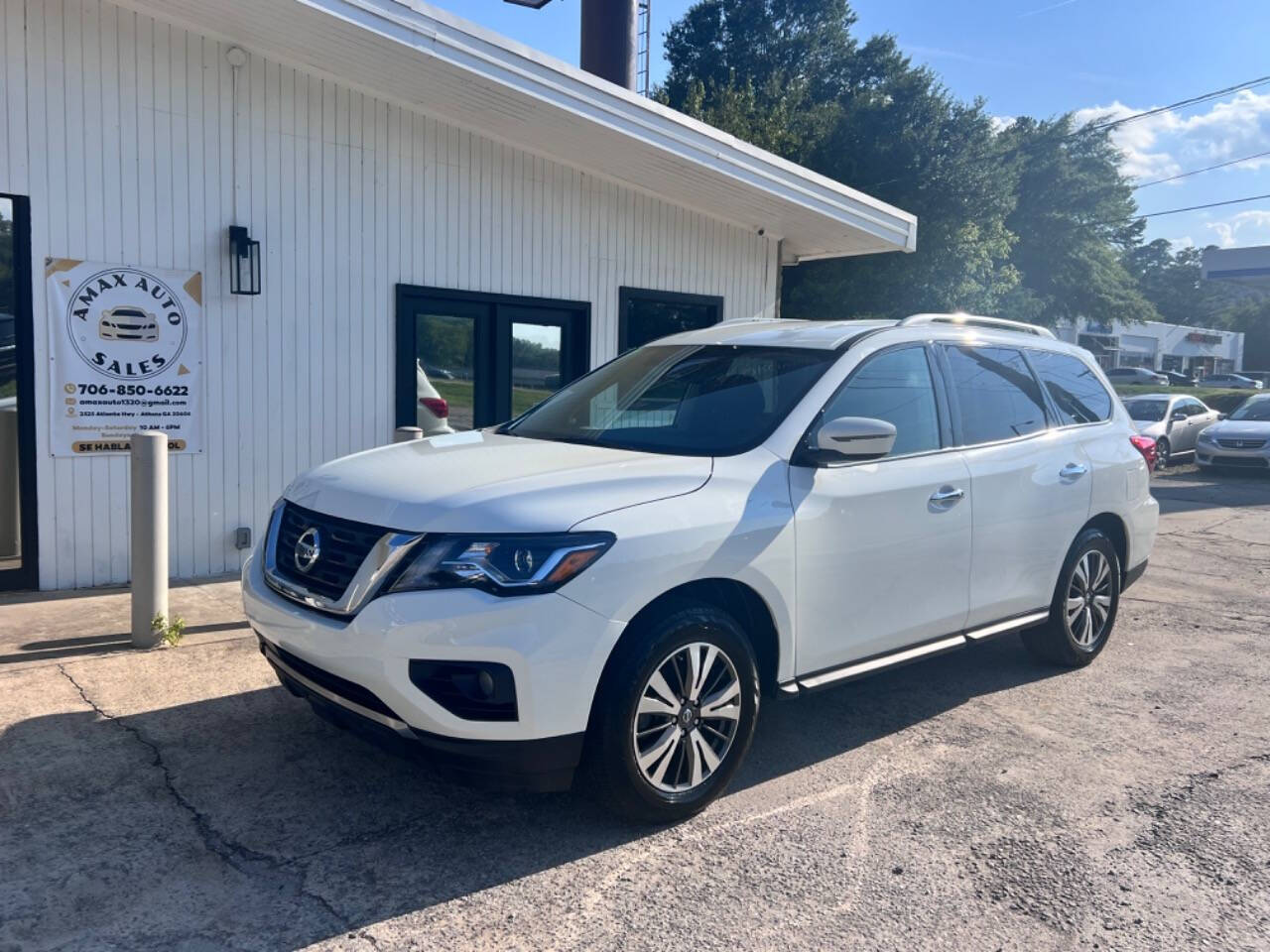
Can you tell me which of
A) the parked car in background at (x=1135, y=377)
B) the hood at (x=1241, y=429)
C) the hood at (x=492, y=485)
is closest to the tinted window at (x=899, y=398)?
the hood at (x=492, y=485)

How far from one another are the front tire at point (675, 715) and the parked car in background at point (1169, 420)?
56.5ft

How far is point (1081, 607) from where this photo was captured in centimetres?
572

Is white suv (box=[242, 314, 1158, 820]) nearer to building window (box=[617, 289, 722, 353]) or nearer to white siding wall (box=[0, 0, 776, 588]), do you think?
white siding wall (box=[0, 0, 776, 588])

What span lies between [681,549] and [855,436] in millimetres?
909

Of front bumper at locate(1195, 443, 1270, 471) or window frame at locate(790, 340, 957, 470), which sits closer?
window frame at locate(790, 340, 957, 470)

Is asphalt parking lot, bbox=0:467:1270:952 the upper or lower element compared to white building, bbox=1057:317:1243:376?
lower

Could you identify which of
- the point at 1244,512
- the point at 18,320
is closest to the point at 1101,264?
the point at 1244,512

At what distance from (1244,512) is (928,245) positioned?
39.3 feet

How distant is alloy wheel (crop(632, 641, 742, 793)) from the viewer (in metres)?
3.57

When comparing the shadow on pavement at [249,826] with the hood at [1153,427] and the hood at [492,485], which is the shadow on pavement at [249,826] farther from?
the hood at [1153,427]

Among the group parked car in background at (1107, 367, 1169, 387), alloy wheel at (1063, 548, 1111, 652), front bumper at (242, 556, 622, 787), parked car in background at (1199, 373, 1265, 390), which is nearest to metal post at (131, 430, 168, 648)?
front bumper at (242, 556, 622, 787)

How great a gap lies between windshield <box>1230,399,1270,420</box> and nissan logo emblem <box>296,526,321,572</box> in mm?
19629

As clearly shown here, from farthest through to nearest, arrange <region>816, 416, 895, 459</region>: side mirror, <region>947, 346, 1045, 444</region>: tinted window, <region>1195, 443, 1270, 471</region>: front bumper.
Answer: <region>1195, 443, 1270, 471</region>: front bumper → <region>947, 346, 1045, 444</region>: tinted window → <region>816, 416, 895, 459</region>: side mirror

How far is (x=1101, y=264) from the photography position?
130 feet
